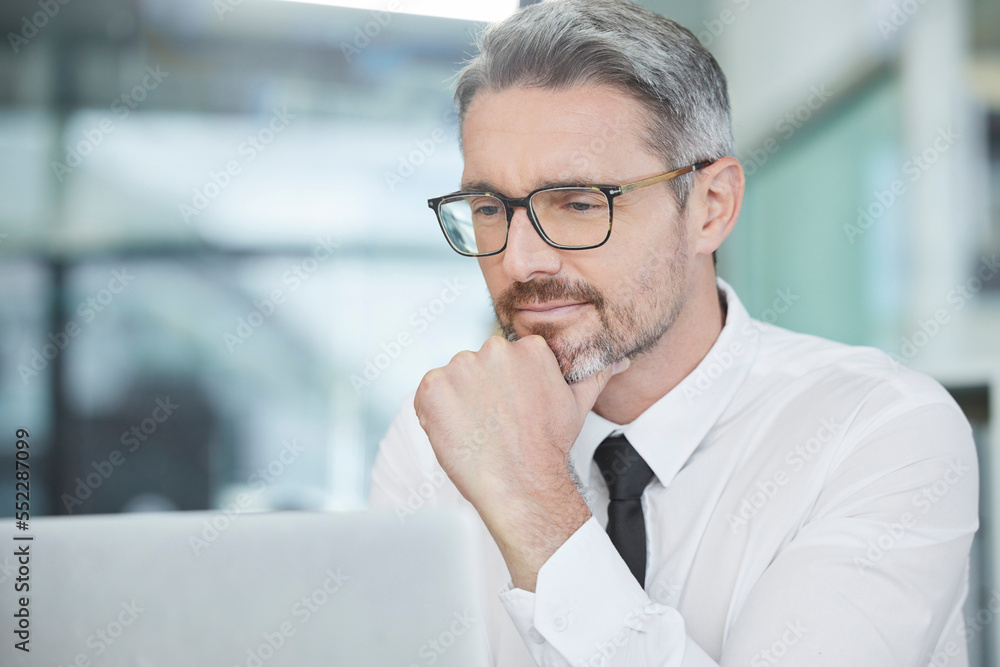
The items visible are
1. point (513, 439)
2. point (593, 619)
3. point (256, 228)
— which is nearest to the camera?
point (593, 619)

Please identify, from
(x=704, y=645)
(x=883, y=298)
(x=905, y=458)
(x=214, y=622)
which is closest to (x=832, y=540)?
(x=905, y=458)

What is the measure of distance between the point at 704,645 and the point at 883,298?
2.82 m

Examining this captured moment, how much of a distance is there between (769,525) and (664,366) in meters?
0.36

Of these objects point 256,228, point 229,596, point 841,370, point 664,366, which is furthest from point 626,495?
point 256,228

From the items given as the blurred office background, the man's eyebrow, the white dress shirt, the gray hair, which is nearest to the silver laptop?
the white dress shirt

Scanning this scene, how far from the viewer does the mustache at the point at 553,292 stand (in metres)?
1.13

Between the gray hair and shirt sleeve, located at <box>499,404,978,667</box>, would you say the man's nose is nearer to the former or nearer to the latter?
the gray hair

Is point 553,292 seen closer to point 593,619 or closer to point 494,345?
Result: point 494,345

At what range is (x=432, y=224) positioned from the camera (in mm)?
4773

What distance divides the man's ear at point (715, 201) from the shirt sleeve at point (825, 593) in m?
0.50

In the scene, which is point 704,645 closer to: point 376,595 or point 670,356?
point 670,356

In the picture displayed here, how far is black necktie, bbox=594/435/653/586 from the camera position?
1077mm

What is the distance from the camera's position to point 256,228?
4559 mm

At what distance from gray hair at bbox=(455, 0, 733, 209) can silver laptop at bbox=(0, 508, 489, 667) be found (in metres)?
0.84
